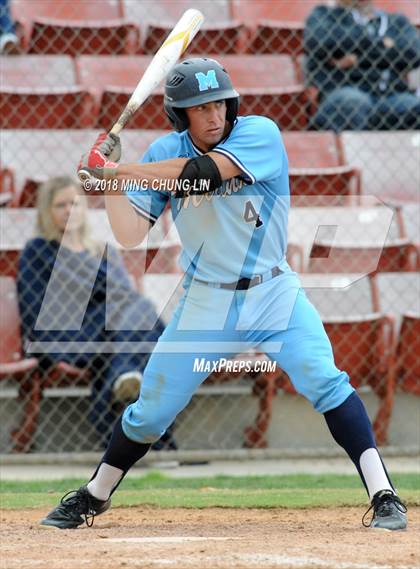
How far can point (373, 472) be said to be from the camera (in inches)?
159

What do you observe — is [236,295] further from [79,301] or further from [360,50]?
[360,50]

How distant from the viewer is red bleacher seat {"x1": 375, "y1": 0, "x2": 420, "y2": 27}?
920 cm

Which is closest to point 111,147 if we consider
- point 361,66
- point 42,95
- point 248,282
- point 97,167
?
point 97,167

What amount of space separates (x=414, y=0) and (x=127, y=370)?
4.60m

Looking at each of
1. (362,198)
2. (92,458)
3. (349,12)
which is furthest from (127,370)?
(349,12)

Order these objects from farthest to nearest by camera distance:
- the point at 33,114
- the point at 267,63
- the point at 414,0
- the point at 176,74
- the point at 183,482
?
the point at 414,0
the point at 267,63
the point at 33,114
the point at 183,482
the point at 176,74

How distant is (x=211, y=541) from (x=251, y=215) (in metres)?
1.21

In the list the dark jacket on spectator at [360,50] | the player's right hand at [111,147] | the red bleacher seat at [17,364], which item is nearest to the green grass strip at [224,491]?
the red bleacher seat at [17,364]

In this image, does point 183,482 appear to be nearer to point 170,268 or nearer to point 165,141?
point 170,268

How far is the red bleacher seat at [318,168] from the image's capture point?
289 inches

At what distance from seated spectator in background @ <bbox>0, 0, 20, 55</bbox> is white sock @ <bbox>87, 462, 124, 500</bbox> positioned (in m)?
4.40

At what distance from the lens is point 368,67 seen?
26.2 feet

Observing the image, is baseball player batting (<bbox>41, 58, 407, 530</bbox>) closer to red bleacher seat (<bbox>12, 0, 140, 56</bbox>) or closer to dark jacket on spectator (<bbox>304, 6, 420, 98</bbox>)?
dark jacket on spectator (<bbox>304, 6, 420, 98</bbox>)

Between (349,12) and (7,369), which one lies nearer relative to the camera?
(7,369)
